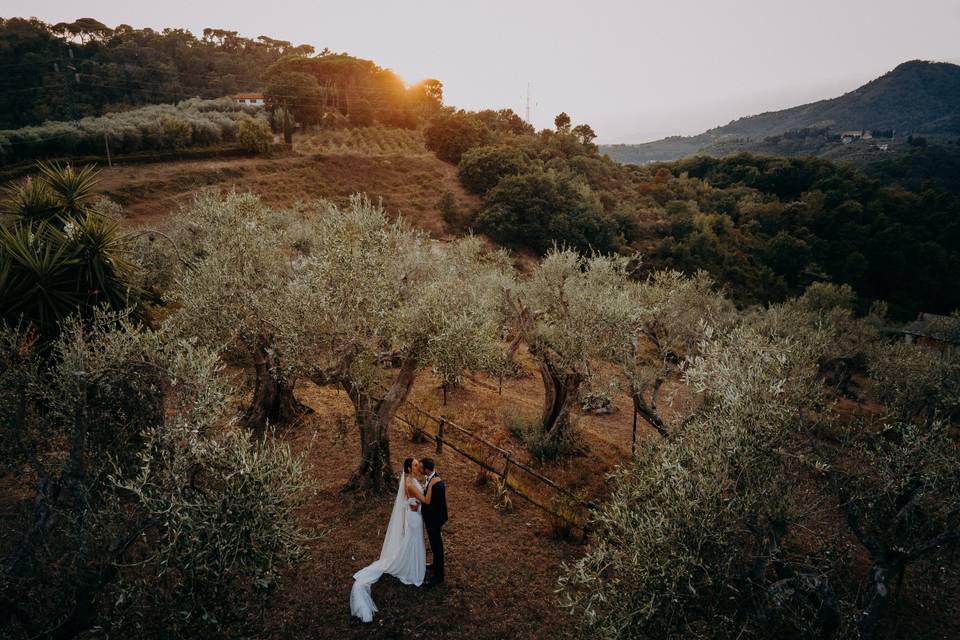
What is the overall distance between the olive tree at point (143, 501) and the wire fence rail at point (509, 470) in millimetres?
8881

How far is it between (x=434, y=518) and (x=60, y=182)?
16902 mm

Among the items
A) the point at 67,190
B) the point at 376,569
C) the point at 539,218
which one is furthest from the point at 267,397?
the point at 539,218

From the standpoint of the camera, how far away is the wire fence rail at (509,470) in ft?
47.4

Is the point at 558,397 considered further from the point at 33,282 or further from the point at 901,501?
the point at 33,282

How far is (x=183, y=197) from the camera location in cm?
4950

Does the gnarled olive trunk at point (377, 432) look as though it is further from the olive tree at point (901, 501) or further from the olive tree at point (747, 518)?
the olive tree at point (901, 501)

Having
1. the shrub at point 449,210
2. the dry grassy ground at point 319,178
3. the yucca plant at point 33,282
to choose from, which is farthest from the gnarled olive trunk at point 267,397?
the shrub at point 449,210

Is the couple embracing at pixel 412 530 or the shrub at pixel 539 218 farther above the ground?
the shrub at pixel 539 218

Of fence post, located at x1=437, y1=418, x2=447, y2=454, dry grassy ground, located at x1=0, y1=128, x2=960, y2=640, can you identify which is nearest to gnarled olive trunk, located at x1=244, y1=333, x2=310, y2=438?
dry grassy ground, located at x1=0, y1=128, x2=960, y2=640

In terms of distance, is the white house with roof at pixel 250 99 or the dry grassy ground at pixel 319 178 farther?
the white house with roof at pixel 250 99

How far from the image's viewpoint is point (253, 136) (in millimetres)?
63562

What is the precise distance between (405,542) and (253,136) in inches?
2728

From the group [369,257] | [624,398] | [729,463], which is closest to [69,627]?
[369,257]

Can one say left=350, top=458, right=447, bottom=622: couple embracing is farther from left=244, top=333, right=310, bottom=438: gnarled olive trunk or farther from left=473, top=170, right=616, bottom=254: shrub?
left=473, top=170, right=616, bottom=254: shrub
